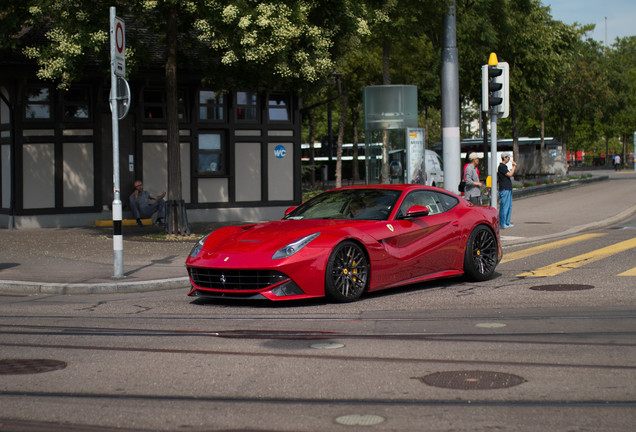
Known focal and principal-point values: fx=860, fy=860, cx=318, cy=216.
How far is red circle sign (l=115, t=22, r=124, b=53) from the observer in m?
12.2

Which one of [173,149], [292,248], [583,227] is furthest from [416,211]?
[583,227]

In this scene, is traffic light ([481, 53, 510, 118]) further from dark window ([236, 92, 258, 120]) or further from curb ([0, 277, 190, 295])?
dark window ([236, 92, 258, 120])

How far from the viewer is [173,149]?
18.6m

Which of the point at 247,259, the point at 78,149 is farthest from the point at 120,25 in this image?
the point at 78,149

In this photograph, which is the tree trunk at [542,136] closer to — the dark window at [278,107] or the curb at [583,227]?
the curb at [583,227]

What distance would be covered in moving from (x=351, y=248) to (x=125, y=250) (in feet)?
26.1

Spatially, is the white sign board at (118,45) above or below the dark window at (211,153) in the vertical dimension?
above

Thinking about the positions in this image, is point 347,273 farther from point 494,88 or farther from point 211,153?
point 211,153

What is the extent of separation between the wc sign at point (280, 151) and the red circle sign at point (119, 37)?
13573mm

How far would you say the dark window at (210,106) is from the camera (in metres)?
25.1

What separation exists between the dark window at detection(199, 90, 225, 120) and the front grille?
16.1 metres

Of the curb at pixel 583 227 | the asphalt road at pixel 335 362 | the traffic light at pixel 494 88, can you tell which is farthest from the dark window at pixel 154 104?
the asphalt road at pixel 335 362

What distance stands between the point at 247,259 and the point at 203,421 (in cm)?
446

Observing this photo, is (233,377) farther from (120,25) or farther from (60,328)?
(120,25)
